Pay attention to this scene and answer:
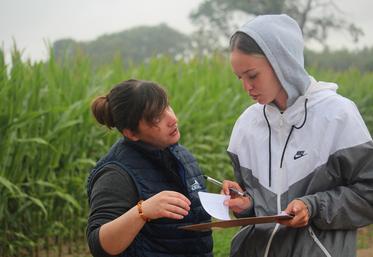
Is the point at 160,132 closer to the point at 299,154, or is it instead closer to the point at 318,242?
the point at 299,154

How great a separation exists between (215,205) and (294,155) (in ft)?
0.99

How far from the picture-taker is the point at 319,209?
6.36 feet

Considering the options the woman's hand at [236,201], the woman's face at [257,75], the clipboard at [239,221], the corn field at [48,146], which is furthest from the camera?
the corn field at [48,146]

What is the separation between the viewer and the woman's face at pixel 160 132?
2.13 meters

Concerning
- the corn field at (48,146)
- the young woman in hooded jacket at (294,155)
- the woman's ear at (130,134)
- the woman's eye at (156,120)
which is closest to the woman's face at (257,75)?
the young woman in hooded jacket at (294,155)

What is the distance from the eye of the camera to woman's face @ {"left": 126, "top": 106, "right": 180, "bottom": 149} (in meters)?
2.13

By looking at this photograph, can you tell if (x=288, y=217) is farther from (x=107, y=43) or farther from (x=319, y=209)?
(x=107, y=43)

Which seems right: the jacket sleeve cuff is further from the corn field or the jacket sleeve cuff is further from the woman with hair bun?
the corn field

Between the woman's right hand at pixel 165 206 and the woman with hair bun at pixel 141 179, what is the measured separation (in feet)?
0.04

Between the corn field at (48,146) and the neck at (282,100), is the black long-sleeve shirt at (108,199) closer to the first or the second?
the neck at (282,100)

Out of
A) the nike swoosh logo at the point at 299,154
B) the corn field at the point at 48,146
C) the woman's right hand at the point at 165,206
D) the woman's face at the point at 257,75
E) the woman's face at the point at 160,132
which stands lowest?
the corn field at the point at 48,146

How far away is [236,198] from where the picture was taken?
7.20 feet

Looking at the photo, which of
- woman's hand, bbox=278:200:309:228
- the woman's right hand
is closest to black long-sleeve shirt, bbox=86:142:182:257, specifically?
the woman's right hand

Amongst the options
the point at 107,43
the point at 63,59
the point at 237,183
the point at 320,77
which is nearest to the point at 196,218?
the point at 237,183
